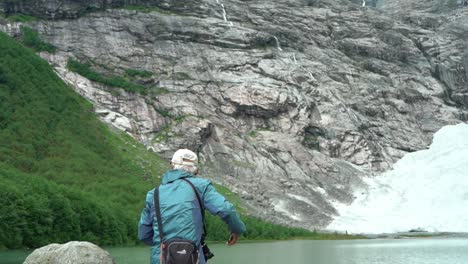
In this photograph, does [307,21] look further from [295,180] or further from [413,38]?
[295,180]

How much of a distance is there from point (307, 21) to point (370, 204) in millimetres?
42144

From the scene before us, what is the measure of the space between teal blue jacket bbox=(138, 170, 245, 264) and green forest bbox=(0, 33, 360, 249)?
104 feet

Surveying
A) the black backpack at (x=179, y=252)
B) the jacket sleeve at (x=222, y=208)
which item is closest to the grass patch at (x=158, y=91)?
the jacket sleeve at (x=222, y=208)

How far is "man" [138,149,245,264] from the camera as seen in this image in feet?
18.6

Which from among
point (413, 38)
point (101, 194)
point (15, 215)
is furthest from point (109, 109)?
point (413, 38)

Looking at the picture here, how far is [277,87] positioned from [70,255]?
73392mm

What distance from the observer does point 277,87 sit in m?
86.1

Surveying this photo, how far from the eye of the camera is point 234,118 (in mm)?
82250

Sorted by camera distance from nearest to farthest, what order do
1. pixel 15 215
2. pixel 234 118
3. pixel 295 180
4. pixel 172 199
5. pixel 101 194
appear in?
pixel 172 199 → pixel 15 215 → pixel 101 194 → pixel 295 180 → pixel 234 118

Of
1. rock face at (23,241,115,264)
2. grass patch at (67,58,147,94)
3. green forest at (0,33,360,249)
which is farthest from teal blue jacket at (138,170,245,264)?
grass patch at (67,58,147,94)

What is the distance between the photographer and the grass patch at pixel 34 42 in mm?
81125

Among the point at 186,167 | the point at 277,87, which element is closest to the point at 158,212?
the point at 186,167

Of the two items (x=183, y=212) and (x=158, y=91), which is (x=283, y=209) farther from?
(x=183, y=212)

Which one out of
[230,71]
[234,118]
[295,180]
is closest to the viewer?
[295,180]
